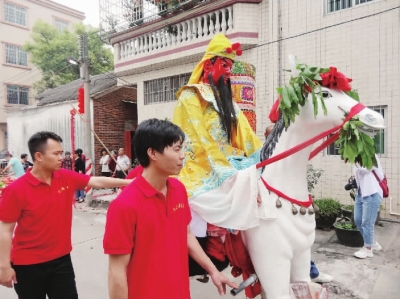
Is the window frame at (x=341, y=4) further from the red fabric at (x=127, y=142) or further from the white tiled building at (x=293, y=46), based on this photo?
the red fabric at (x=127, y=142)

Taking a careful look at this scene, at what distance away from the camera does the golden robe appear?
2174mm

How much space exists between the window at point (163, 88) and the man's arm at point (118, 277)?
7.46m

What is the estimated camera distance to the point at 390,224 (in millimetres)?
5660

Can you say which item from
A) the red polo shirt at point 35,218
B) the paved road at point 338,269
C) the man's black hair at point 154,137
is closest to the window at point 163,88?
the paved road at point 338,269

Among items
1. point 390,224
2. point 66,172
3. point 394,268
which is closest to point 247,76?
point 66,172

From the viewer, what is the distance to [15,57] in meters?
22.2

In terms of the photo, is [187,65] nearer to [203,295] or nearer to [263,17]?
[263,17]

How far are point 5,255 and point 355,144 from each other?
84.9 inches

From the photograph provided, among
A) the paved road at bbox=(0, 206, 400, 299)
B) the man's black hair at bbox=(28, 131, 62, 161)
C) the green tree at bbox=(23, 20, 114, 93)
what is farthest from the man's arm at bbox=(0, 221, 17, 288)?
the green tree at bbox=(23, 20, 114, 93)

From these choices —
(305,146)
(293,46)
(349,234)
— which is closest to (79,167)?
(293,46)

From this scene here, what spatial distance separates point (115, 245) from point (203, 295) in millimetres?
2511

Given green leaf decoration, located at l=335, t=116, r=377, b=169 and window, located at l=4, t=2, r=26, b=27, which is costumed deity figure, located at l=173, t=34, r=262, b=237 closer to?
green leaf decoration, located at l=335, t=116, r=377, b=169

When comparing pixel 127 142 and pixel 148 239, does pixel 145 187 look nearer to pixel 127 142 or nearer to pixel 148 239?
pixel 148 239

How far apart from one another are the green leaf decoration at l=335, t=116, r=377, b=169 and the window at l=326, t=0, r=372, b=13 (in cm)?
532
